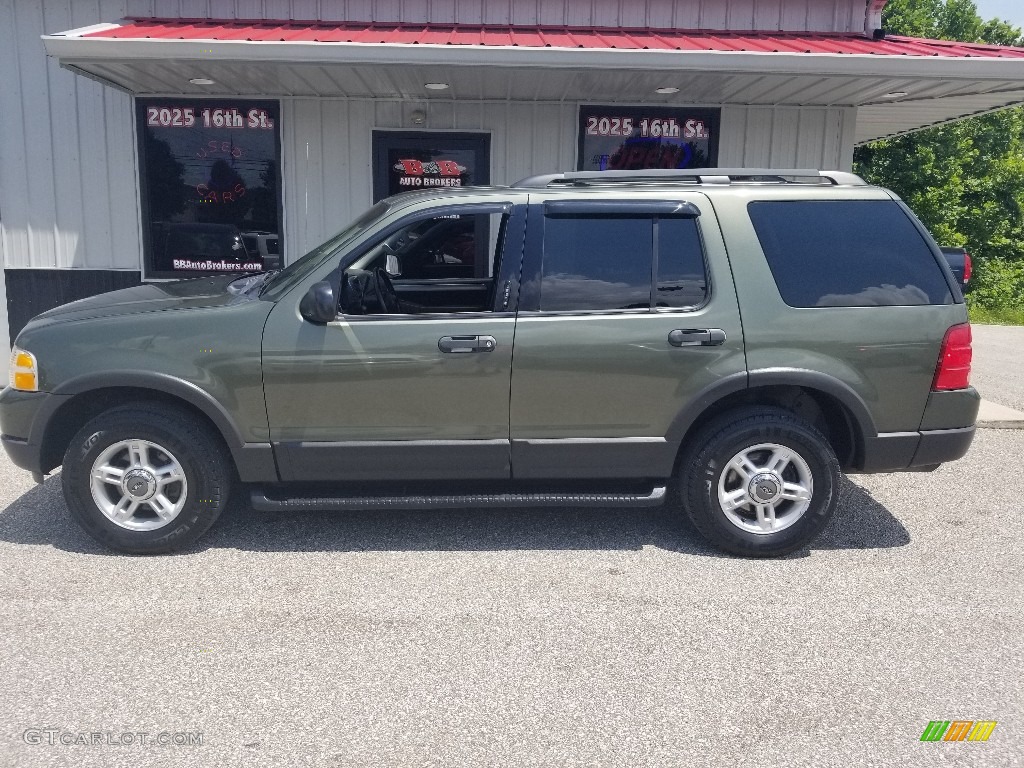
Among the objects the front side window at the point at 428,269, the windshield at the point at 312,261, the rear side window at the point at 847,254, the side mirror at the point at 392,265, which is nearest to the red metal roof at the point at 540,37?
the front side window at the point at 428,269

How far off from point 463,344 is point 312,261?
3.18 ft

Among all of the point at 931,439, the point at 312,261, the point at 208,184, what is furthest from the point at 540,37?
the point at 931,439

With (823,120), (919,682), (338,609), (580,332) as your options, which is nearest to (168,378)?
(338,609)

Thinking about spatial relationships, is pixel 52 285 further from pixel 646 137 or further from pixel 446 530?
pixel 646 137

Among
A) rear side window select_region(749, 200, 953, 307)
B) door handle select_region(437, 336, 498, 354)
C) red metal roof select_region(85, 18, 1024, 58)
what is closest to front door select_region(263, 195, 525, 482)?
door handle select_region(437, 336, 498, 354)

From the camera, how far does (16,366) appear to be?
4309 millimetres

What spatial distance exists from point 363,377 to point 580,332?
1140mm

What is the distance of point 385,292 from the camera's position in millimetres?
5098

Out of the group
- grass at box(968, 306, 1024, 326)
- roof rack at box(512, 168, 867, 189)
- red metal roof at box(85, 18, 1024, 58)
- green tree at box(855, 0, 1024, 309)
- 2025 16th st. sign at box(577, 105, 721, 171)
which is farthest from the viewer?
green tree at box(855, 0, 1024, 309)

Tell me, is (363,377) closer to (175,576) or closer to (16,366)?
(175,576)

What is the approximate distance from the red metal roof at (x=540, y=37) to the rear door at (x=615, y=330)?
2856 mm

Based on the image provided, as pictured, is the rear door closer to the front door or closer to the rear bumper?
the front door

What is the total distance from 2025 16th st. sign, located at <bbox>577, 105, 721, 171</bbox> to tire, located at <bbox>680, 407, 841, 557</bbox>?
15.4 ft

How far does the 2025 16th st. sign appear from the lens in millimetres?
8375
